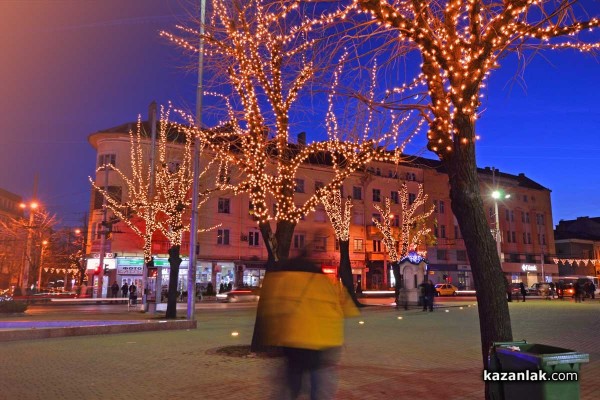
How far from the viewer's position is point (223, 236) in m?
50.2

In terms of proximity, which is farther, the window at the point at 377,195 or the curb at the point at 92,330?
the window at the point at 377,195

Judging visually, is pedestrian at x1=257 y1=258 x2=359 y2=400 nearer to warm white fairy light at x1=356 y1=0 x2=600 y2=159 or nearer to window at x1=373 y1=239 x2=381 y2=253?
warm white fairy light at x1=356 y1=0 x2=600 y2=159

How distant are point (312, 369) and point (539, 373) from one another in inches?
78.7

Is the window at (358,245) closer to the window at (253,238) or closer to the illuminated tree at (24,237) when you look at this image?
the window at (253,238)

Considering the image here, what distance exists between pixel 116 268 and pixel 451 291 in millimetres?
33725

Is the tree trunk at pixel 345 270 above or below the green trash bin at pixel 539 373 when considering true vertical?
above

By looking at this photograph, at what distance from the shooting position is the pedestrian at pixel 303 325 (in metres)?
4.88

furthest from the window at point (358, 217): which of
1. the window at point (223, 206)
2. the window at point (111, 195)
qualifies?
the window at point (111, 195)

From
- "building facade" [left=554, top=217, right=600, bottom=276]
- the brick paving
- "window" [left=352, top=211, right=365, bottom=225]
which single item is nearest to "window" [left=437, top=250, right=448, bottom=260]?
"window" [left=352, top=211, right=365, bottom=225]

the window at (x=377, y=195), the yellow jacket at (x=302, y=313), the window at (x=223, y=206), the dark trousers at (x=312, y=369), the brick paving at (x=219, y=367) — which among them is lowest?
the brick paving at (x=219, y=367)

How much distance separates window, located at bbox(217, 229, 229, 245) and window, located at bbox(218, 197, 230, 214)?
1.85m

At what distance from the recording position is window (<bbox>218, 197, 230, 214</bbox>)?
50188 mm

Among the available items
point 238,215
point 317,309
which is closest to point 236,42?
point 317,309

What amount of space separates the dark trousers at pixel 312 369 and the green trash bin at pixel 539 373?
1607 millimetres
